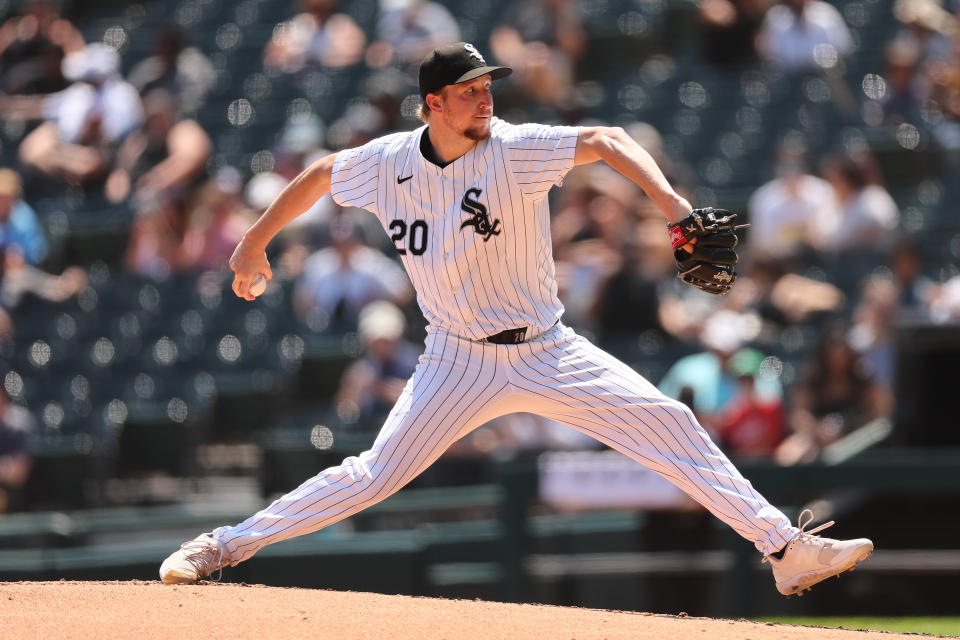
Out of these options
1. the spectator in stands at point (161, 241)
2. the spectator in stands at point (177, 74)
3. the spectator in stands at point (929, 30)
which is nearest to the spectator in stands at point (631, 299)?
the spectator in stands at point (929, 30)

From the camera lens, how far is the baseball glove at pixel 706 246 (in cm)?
419

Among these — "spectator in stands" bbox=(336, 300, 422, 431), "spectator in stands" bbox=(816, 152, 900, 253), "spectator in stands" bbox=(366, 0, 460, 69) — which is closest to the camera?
"spectator in stands" bbox=(336, 300, 422, 431)

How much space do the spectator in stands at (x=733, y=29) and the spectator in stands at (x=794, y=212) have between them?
1.70 metres

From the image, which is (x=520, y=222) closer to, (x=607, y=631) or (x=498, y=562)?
(x=607, y=631)

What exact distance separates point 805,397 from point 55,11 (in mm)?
7840

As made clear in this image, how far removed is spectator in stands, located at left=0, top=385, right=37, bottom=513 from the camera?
27.4 feet

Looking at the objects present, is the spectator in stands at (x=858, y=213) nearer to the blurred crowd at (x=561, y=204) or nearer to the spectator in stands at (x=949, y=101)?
the blurred crowd at (x=561, y=204)

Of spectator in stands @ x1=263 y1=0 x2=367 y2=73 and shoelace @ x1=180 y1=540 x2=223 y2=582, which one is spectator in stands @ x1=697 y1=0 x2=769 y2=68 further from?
shoelace @ x1=180 y1=540 x2=223 y2=582

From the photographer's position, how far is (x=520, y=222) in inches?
176

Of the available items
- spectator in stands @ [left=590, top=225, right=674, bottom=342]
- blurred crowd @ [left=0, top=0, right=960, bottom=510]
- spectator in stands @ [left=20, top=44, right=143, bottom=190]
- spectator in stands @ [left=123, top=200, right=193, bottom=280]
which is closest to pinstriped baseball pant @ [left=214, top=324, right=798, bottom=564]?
blurred crowd @ [left=0, top=0, right=960, bottom=510]

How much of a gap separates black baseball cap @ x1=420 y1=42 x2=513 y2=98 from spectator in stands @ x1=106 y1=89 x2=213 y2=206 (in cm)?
592

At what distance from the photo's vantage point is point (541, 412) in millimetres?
4586

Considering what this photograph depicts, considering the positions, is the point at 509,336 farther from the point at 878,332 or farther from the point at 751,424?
the point at 878,332

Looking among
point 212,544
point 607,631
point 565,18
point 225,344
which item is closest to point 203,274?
point 225,344
